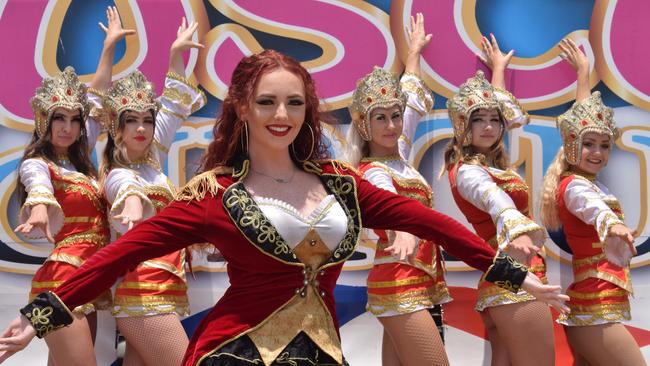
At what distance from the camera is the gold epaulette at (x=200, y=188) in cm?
246

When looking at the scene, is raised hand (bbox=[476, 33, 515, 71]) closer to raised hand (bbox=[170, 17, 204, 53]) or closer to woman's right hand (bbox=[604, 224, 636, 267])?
woman's right hand (bbox=[604, 224, 636, 267])

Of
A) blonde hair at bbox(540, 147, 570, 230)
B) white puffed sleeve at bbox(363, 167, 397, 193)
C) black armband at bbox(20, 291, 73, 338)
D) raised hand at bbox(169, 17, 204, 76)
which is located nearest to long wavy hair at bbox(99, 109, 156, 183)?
raised hand at bbox(169, 17, 204, 76)

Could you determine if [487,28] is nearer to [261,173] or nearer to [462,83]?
[462,83]

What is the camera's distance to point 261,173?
2.59 m

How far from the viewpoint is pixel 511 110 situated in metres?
4.55

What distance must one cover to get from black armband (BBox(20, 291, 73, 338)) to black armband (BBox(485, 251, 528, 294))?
110 centimetres

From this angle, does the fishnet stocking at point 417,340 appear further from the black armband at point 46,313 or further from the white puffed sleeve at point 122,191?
the black armband at point 46,313

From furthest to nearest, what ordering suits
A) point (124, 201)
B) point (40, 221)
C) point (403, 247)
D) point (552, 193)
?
point (552, 193) < point (124, 201) < point (40, 221) < point (403, 247)

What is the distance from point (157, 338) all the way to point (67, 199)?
2.45 ft

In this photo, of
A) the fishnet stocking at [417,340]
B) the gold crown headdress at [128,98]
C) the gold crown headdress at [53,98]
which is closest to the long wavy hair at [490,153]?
the fishnet stocking at [417,340]

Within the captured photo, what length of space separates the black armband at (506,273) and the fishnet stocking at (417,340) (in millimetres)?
1608

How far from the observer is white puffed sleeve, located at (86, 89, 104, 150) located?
176 inches

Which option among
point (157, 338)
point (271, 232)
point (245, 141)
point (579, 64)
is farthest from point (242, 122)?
point (579, 64)

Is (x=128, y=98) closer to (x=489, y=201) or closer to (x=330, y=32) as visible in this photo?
(x=330, y=32)
